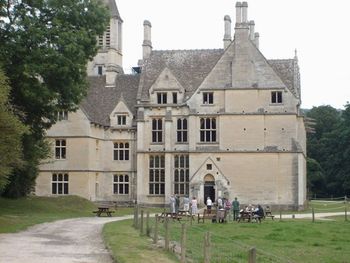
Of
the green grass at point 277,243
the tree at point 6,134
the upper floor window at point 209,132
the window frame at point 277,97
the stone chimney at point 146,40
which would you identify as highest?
the stone chimney at point 146,40

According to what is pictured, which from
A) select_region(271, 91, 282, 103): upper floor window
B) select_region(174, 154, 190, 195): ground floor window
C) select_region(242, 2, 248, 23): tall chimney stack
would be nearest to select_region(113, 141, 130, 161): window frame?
select_region(174, 154, 190, 195): ground floor window

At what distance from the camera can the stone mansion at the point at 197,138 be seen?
59.2m

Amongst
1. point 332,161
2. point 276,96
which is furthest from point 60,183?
point 332,161

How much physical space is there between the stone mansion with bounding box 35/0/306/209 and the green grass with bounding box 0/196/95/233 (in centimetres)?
430

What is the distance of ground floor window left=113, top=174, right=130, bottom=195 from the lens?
63088mm

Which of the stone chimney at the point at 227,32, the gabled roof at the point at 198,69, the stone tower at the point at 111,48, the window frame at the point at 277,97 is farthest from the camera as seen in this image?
the stone tower at the point at 111,48

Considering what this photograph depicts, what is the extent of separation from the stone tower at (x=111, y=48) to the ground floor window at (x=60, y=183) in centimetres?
1495

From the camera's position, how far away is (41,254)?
21656mm

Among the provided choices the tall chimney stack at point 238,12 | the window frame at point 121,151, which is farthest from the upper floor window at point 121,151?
the tall chimney stack at point 238,12

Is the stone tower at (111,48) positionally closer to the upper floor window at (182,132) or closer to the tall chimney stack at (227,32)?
the tall chimney stack at (227,32)

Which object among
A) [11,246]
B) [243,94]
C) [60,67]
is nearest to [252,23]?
[243,94]

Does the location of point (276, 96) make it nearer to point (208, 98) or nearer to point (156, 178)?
point (208, 98)

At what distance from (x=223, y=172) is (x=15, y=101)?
2551cm

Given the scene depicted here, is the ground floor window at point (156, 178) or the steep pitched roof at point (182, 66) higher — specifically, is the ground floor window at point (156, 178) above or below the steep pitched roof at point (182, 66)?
below
